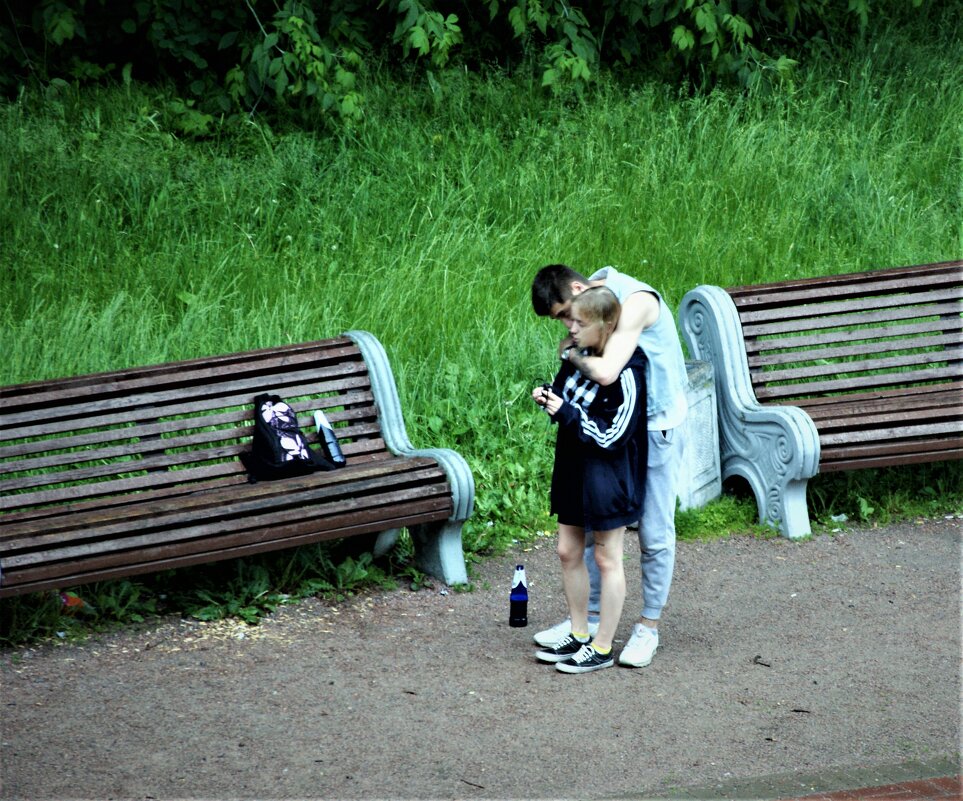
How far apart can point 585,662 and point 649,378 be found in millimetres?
1062

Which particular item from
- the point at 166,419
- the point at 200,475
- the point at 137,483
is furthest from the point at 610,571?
the point at 166,419

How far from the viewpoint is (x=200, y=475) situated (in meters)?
5.45

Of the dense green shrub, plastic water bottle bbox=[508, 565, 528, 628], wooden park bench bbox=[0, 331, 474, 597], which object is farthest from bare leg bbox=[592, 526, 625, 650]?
the dense green shrub

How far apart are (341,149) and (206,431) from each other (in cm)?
422

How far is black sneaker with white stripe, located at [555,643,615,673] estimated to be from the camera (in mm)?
4590

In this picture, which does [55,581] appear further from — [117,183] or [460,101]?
[460,101]

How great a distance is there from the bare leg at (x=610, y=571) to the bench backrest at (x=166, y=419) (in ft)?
5.03

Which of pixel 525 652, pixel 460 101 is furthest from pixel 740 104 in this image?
pixel 525 652

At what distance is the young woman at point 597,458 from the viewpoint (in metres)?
4.36

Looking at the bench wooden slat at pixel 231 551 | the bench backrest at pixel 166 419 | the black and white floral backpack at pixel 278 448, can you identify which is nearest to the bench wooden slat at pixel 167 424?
the bench backrest at pixel 166 419

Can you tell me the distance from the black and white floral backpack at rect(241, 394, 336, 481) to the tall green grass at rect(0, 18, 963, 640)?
3.34 ft

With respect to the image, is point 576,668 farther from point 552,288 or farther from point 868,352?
point 868,352

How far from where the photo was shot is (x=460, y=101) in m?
10.2

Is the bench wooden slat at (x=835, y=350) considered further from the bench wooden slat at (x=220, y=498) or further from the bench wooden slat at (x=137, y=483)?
the bench wooden slat at (x=137, y=483)
